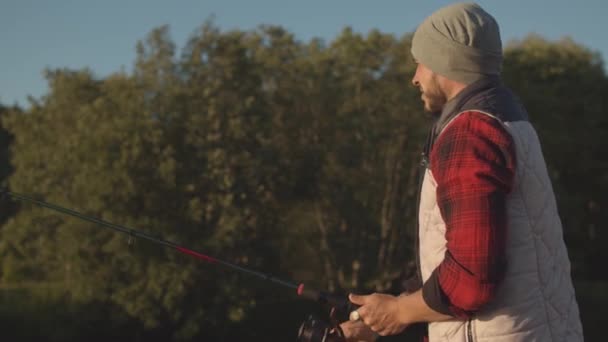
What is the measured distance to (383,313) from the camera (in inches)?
94.0

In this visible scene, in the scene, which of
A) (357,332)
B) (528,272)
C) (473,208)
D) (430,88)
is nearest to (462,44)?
(430,88)

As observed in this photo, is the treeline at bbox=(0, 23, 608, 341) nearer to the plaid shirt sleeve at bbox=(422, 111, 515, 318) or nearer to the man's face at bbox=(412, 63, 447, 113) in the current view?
the man's face at bbox=(412, 63, 447, 113)

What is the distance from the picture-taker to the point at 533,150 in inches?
87.7

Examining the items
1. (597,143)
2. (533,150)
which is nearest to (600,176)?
(597,143)

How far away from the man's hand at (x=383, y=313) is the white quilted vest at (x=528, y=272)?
0.51ft

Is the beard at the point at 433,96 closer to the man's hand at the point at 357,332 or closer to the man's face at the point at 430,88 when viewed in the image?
the man's face at the point at 430,88

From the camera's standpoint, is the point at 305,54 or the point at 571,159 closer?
the point at 305,54

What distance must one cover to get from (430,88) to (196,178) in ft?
44.0

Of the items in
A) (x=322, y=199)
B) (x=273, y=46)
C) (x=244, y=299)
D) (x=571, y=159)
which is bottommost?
(x=244, y=299)

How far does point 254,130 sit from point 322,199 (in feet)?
13.5

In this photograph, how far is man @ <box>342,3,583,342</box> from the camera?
210cm

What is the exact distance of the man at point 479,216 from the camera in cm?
210

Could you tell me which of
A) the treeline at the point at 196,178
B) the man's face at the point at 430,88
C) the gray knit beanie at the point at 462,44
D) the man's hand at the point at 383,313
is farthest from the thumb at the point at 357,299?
the treeline at the point at 196,178

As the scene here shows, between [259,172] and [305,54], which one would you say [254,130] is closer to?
[259,172]
